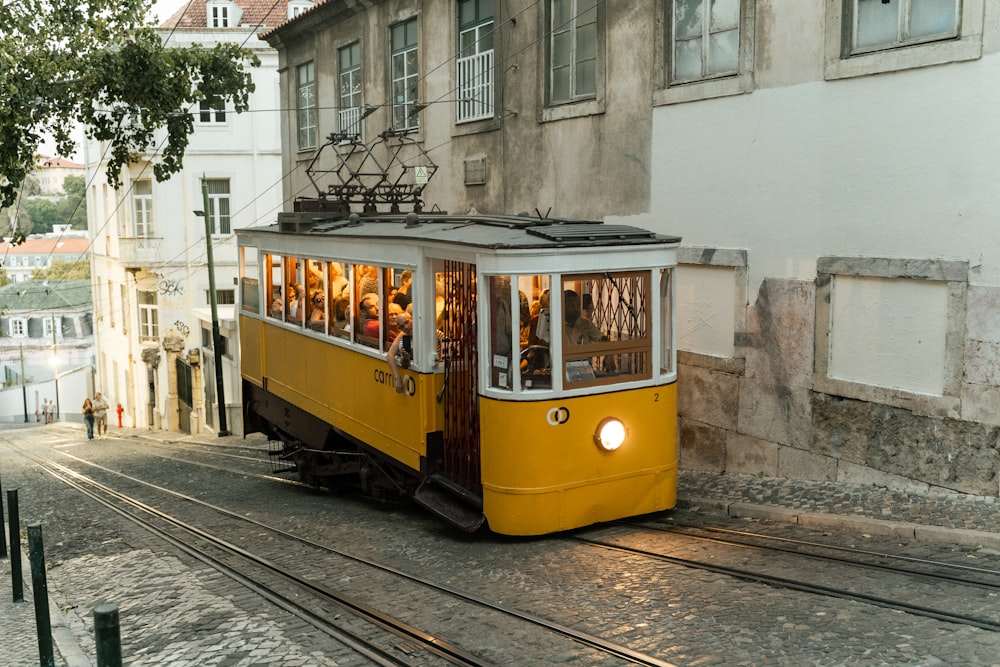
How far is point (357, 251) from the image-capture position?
10.1 m

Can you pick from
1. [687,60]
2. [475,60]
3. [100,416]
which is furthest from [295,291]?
[100,416]

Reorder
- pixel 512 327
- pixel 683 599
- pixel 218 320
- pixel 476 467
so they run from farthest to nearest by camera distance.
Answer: pixel 218 320, pixel 476 467, pixel 512 327, pixel 683 599

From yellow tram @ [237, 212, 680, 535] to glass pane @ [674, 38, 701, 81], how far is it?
3.24 metres

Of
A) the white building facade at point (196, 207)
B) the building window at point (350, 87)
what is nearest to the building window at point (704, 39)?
the building window at point (350, 87)

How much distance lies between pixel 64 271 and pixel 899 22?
8732cm

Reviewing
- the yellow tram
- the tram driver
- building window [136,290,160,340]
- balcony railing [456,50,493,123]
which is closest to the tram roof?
the yellow tram

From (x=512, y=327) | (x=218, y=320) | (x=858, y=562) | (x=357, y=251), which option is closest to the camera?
(x=858, y=562)

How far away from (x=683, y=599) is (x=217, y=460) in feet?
45.4

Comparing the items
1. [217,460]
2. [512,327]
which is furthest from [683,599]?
[217,460]

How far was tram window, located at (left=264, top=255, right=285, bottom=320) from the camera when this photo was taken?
12664 millimetres

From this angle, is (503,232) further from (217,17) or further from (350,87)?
(217,17)

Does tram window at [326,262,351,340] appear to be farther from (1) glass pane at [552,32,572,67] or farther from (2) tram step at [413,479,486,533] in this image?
(1) glass pane at [552,32,572,67]

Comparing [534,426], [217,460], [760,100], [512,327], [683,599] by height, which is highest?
[760,100]

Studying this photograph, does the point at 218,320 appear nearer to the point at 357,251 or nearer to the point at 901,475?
the point at 357,251
